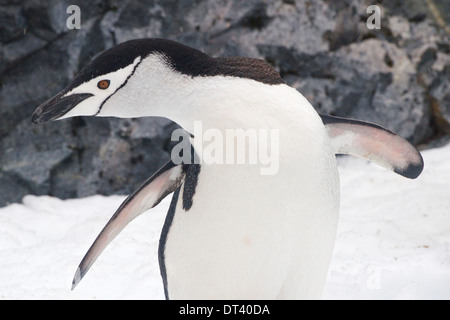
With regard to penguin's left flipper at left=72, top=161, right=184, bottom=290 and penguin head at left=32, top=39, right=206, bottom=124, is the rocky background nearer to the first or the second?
penguin's left flipper at left=72, top=161, right=184, bottom=290

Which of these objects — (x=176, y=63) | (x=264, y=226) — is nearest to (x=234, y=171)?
(x=264, y=226)

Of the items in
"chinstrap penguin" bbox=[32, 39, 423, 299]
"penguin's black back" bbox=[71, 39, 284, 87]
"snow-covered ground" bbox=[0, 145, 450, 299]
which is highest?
"penguin's black back" bbox=[71, 39, 284, 87]

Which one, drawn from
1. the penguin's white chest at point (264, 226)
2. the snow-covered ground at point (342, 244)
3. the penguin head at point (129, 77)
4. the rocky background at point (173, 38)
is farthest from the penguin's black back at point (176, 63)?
the rocky background at point (173, 38)

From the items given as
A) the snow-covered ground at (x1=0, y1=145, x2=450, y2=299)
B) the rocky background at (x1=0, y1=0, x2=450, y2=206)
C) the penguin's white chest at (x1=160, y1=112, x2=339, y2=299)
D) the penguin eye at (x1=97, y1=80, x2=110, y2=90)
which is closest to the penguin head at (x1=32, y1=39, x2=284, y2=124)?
the penguin eye at (x1=97, y1=80, x2=110, y2=90)

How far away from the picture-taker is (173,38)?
3146mm

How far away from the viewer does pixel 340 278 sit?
2016 mm

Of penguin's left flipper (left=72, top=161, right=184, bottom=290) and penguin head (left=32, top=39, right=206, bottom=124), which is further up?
penguin head (left=32, top=39, right=206, bottom=124)

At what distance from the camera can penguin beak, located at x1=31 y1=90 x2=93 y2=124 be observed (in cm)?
119

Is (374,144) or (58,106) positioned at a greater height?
(58,106)

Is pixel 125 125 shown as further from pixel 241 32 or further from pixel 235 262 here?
pixel 235 262

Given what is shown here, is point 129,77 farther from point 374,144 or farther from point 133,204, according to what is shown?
point 374,144

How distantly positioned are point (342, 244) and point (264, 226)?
4.16 feet

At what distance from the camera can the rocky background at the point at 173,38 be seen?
3111 millimetres

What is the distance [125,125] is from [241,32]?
798 mm
